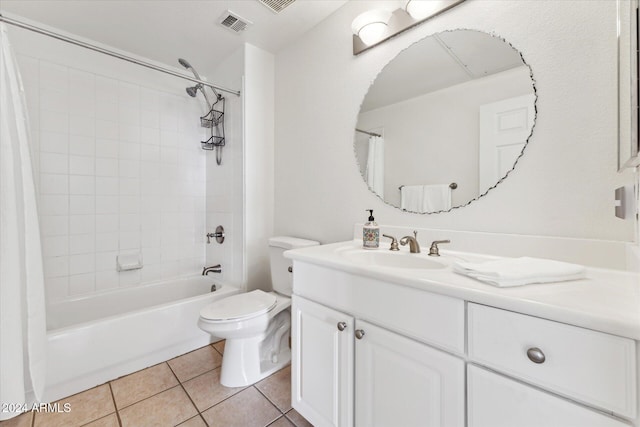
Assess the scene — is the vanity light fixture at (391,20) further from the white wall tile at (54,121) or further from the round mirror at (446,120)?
the white wall tile at (54,121)

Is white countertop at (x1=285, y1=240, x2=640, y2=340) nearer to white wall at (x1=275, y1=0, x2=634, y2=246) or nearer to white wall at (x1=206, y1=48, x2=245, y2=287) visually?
white wall at (x1=275, y1=0, x2=634, y2=246)

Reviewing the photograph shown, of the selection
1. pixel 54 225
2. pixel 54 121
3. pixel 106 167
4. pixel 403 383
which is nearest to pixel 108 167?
pixel 106 167

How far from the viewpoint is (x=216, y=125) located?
7.97 ft

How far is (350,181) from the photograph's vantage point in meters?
1.67

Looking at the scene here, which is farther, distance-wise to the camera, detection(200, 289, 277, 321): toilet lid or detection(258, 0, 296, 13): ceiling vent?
detection(258, 0, 296, 13): ceiling vent

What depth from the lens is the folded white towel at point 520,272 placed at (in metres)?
0.68

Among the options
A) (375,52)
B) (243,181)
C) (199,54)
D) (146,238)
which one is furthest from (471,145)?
(146,238)

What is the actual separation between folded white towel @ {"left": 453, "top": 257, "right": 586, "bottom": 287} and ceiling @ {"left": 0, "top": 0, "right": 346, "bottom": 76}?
68.9 inches

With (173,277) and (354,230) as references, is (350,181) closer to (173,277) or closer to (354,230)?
(354,230)

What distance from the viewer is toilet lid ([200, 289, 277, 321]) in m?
1.45

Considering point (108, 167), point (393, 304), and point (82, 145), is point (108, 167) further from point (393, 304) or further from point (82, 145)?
point (393, 304)

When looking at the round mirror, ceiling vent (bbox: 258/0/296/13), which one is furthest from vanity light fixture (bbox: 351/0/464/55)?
ceiling vent (bbox: 258/0/296/13)

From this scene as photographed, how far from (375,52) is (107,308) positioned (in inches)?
102

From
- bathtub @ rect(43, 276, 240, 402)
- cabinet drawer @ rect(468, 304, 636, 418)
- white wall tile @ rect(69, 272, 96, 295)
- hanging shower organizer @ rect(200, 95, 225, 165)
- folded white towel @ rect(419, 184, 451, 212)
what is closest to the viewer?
cabinet drawer @ rect(468, 304, 636, 418)
